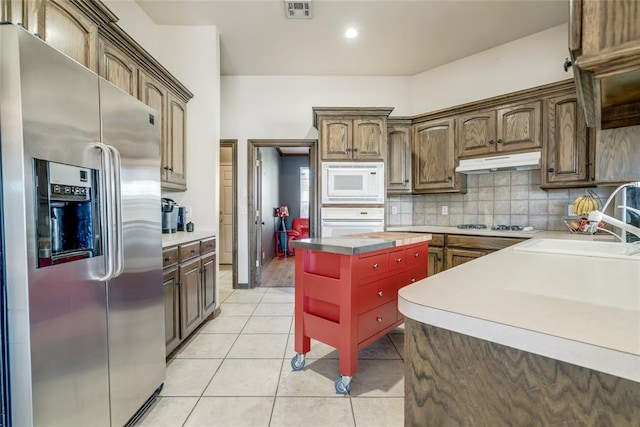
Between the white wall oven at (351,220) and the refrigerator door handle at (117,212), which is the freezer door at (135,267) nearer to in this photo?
Answer: the refrigerator door handle at (117,212)

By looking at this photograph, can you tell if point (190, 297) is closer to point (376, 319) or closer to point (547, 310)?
point (376, 319)

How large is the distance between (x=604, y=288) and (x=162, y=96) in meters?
3.05

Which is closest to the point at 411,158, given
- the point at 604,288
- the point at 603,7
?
the point at 604,288

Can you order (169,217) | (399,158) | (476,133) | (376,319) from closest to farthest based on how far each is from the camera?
(376,319) < (169,217) < (476,133) < (399,158)

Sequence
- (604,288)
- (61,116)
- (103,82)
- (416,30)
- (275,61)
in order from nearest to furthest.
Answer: (604,288)
(61,116)
(103,82)
(416,30)
(275,61)

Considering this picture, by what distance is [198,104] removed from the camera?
10.0ft

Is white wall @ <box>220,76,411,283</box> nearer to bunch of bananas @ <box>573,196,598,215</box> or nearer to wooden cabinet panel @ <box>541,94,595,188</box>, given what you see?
wooden cabinet panel @ <box>541,94,595,188</box>

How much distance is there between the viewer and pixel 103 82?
49.6 inches

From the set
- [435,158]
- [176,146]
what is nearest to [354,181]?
[435,158]

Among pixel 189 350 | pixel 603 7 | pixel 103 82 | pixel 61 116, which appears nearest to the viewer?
pixel 603 7

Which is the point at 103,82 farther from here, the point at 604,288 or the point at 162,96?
the point at 604,288

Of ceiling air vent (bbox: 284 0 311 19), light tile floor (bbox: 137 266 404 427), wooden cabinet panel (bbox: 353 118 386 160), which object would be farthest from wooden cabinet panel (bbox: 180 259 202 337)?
ceiling air vent (bbox: 284 0 311 19)

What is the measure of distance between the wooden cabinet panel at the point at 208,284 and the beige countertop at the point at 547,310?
2.25 m

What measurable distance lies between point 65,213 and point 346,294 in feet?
4.52
